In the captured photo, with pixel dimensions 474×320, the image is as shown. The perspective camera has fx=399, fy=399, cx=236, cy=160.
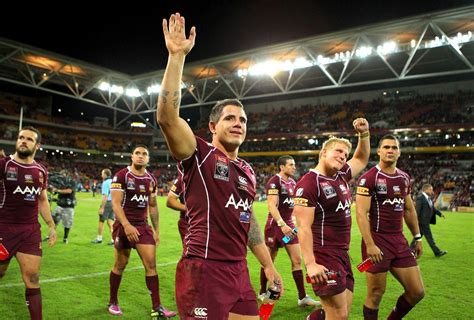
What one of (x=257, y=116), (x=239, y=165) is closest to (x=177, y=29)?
(x=239, y=165)

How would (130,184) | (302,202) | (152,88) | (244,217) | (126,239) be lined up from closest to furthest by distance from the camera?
(244,217)
(302,202)
(126,239)
(130,184)
(152,88)

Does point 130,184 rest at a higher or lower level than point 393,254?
higher

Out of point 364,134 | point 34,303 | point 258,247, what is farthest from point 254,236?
point 34,303

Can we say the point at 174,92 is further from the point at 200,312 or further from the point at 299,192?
the point at 299,192

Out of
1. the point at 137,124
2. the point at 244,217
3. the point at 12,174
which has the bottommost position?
the point at 244,217

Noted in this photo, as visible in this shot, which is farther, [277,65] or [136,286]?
[277,65]

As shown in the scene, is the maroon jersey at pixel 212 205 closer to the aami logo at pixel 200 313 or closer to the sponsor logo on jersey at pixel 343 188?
the aami logo at pixel 200 313

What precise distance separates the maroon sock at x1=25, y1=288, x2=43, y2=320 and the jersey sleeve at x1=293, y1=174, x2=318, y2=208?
3.14 meters

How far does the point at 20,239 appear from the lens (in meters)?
Result: 4.77

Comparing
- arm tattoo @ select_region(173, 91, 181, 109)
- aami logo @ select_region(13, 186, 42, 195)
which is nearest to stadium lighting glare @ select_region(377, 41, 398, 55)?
aami logo @ select_region(13, 186, 42, 195)

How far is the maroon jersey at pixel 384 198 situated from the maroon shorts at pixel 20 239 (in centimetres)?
408

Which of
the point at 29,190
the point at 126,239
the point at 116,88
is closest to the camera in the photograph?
the point at 29,190

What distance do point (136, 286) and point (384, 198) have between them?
182 inches

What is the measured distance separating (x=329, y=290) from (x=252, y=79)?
38234 mm
